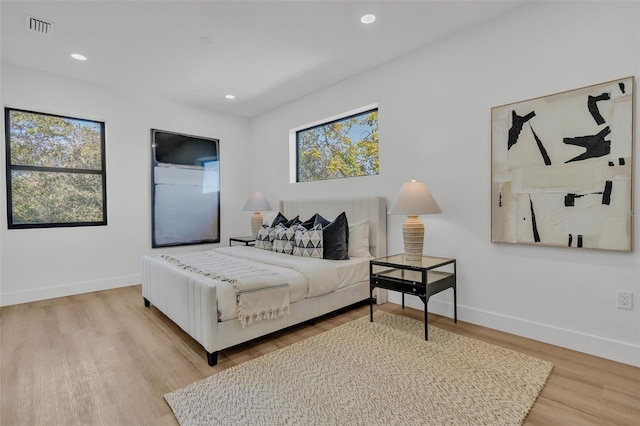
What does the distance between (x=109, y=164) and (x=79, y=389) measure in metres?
3.20

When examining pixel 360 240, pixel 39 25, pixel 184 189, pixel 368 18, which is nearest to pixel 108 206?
pixel 184 189

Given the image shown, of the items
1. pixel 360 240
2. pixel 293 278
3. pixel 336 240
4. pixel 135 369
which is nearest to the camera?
pixel 135 369

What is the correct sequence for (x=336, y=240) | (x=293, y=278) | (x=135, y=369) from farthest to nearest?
(x=336, y=240) < (x=293, y=278) < (x=135, y=369)

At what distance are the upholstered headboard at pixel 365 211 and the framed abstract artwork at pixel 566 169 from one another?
1155mm

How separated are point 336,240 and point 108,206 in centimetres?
316

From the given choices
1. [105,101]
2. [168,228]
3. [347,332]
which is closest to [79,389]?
[347,332]

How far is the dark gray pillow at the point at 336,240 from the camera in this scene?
337cm

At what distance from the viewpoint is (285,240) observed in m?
3.71

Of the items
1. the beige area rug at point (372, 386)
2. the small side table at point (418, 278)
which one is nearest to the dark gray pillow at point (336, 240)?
the small side table at point (418, 278)

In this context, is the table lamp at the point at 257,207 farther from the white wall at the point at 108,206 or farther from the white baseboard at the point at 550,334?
the white baseboard at the point at 550,334

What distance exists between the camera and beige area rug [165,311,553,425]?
1643 millimetres

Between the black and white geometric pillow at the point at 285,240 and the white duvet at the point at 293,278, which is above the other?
the black and white geometric pillow at the point at 285,240

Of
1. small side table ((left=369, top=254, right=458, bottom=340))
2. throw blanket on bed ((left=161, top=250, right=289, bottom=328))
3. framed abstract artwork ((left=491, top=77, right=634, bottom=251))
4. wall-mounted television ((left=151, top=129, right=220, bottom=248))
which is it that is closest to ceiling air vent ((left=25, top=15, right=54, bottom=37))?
wall-mounted television ((left=151, top=129, right=220, bottom=248))

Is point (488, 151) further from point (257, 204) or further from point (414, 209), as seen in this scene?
point (257, 204)
